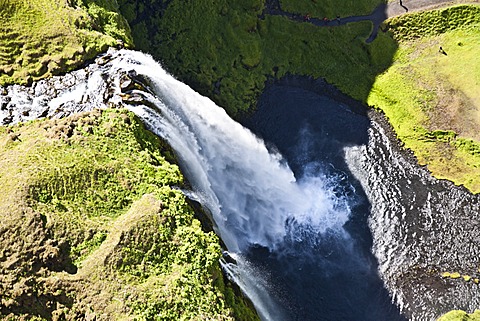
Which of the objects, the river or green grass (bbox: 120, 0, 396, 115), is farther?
green grass (bbox: 120, 0, 396, 115)

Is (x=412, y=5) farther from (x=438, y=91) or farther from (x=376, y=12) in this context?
(x=438, y=91)

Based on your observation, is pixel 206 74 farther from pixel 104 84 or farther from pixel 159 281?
pixel 159 281

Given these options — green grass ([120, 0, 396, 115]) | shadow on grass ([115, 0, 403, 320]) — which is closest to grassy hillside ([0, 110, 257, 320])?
shadow on grass ([115, 0, 403, 320])

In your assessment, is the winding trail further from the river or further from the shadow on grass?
the river

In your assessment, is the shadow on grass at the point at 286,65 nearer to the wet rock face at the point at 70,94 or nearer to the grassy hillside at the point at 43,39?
the grassy hillside at the point at 43,39

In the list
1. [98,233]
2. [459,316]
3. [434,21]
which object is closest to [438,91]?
[434,21]

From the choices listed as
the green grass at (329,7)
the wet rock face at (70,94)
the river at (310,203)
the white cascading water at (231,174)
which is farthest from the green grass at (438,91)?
the wet rock face at (70,94)
